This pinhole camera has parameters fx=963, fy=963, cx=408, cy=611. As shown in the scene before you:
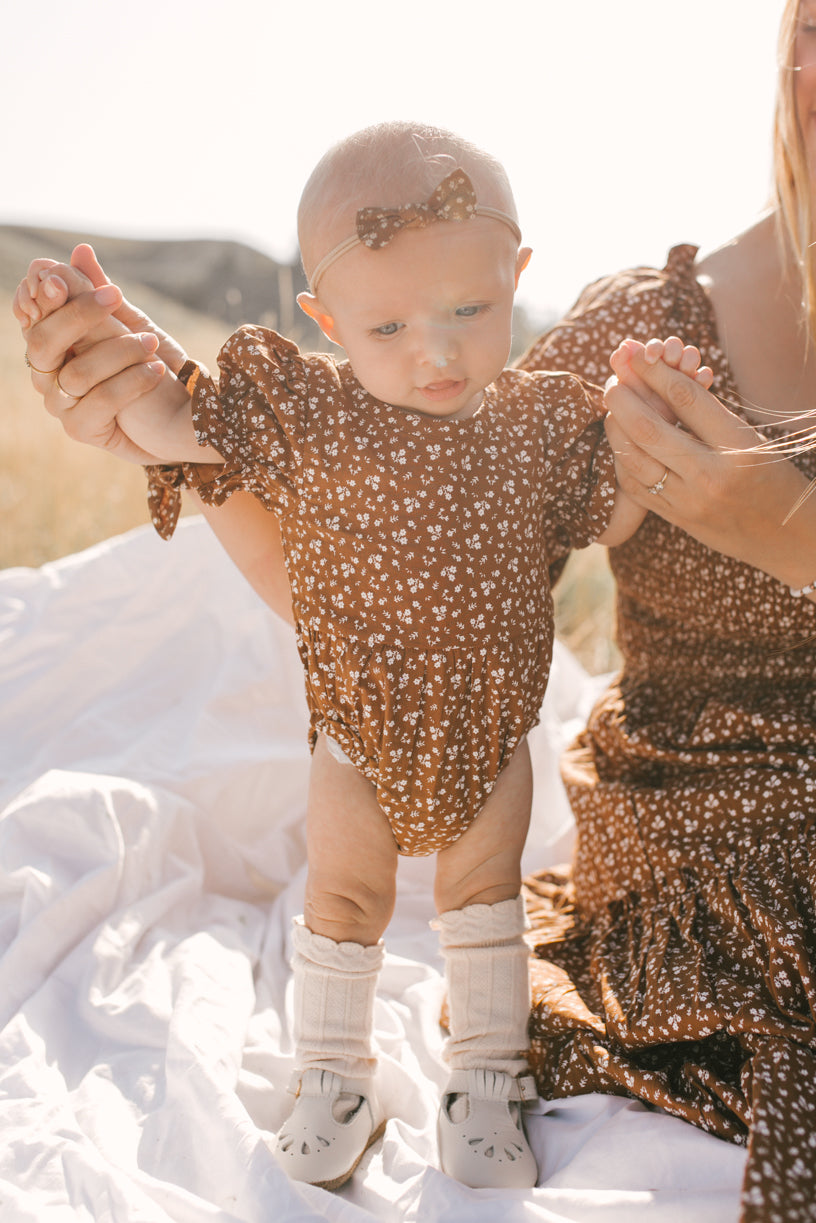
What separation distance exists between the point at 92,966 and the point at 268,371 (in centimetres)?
101

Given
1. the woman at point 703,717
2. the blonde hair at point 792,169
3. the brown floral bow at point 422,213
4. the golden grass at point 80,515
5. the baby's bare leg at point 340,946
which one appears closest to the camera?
the brown floral bow at point 422,213

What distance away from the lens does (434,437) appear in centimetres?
122

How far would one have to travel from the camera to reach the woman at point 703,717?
1.19 metres

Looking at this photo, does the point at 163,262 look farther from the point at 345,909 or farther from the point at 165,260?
the point at 345,909

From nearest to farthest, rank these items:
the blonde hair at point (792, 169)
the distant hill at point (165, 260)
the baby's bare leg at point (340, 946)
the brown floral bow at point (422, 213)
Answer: the brown floral bow at point (422, 213)
the baby's bare leg at point (340, 946)
the blonde hair at point (792, 169)
the distant hill at point (165, 260)

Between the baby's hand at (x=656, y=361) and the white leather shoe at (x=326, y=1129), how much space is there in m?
1.01

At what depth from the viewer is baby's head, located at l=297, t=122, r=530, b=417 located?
110 centimetres

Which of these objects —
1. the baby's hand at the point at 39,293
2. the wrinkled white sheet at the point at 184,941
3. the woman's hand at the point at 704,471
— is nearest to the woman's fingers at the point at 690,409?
the woman's hand at the point at 704,471

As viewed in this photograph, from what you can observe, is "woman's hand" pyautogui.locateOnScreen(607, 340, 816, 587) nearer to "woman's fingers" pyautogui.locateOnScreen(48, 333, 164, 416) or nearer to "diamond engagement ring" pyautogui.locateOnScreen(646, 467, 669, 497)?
"diamond engagement ring" pyautogui.locateOnScreen(646, 467, 669, 497)

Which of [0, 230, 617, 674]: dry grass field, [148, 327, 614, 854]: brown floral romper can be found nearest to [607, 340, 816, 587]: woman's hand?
[148, 327, 614, 854]: brown floral romper

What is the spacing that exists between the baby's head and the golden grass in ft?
7.29

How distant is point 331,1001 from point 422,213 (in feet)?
3.30

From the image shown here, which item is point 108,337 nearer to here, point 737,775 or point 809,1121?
point 737,775

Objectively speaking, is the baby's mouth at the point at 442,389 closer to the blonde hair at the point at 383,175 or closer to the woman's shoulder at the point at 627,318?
the blonde hair at the point at 383,175
